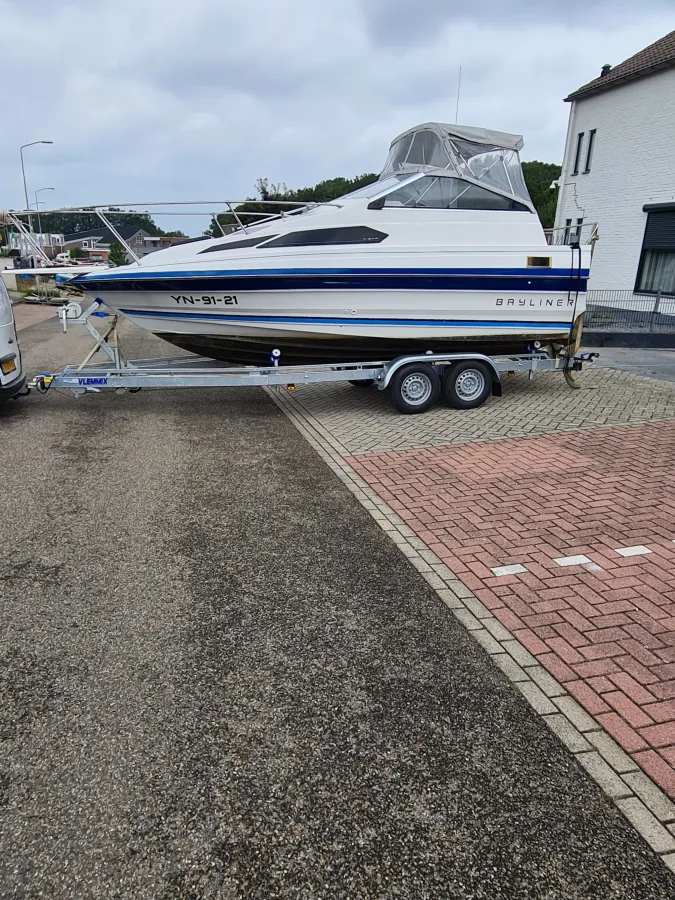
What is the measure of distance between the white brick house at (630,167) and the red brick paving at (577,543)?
47.6 feet

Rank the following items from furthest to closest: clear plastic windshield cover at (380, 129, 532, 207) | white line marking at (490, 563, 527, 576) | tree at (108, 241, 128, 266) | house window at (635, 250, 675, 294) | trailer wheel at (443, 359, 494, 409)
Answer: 1. house window at (635, 250, 675, 294)
2. tree at (108, 241, 128, 266)
3. trailer wheel at (443, 359, 494, 409)
4. clear plastic windshield cover at (380, 129, 532, 207)
5. white line marking at (490, 563, 527, 576)

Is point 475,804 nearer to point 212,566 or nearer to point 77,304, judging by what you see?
point 212,566

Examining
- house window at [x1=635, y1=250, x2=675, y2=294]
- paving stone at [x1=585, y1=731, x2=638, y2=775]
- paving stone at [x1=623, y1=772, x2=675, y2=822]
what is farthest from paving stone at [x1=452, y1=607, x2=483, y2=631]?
house window at [x1=635, y1=250, x2=675, y2=294]

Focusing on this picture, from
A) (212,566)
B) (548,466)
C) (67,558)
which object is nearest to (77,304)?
(67,558)

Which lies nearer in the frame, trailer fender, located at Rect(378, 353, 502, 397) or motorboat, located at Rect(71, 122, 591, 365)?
motorboat, located at Rect(71, 122, 591, 365)

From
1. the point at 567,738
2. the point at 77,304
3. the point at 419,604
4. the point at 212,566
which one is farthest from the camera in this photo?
the point at 77,304

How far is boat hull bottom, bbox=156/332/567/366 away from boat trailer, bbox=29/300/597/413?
11 cm

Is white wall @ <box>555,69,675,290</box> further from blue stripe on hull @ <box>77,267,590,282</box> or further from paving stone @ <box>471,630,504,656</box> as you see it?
paving stone @ <box>471,630,504,656</box>

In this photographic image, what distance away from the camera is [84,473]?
600 cm

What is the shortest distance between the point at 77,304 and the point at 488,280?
5171 mm

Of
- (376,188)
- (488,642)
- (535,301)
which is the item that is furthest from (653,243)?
(488,642)

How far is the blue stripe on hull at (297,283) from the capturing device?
738 centimetres

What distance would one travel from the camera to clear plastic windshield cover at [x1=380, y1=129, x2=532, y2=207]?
8039 mm

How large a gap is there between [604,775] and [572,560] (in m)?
1.90
